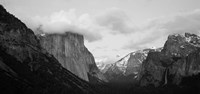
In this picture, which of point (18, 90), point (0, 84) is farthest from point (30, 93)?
point (0, 84)

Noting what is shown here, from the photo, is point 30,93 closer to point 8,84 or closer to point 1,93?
point 8,84

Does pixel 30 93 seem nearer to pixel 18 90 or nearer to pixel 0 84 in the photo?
pixel 18 90

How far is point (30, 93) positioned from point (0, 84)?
22344 millimetres

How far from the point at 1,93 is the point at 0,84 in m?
18.2

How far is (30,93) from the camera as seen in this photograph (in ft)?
649

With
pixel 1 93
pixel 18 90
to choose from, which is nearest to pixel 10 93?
pixel 1 93

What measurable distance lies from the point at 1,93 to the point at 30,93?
3003 cm

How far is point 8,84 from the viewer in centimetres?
19450

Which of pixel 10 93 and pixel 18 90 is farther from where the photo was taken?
pixel 18 90

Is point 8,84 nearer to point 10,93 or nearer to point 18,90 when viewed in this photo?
point 18,90

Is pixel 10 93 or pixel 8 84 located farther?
pixel 8 84

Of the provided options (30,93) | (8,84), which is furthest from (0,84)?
(30,93)

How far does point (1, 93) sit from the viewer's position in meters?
170

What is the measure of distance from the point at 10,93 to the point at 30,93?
2546 centimetres
